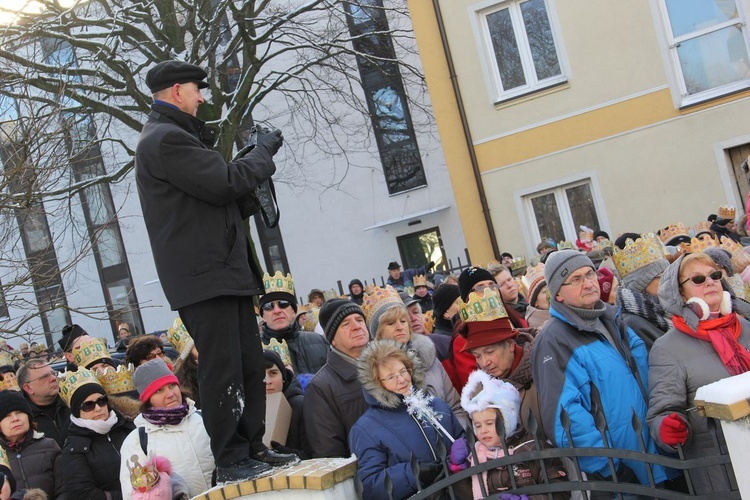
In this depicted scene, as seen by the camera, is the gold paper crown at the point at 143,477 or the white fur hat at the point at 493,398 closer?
the white fur hat at the point at 493,398

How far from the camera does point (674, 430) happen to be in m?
4.07

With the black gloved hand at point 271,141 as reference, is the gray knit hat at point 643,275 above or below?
below

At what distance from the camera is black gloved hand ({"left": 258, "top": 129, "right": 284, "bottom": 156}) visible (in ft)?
14.1

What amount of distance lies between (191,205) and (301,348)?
11.0 ft

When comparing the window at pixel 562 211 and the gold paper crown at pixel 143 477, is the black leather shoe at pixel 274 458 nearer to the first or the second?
the gold paper crown at pixel 143 477

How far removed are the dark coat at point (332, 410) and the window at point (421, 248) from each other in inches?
710

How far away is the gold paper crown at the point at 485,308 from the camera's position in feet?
17.1

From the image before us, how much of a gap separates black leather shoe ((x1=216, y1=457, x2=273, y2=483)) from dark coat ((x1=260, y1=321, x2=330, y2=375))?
9.39 feet

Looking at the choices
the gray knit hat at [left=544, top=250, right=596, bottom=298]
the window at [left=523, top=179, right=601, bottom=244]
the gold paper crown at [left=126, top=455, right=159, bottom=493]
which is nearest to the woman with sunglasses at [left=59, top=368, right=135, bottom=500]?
the gold paper crown at [left=126, top=455, right=159, bottom=493]

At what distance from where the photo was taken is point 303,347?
7348 millimetres

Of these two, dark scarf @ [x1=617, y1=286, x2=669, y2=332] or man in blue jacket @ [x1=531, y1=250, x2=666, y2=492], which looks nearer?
man in blue jacket @ [x1=531, y1=250, x2=666, y2=492]

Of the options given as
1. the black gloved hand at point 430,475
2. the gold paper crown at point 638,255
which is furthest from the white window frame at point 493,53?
the black gloved hand at point 430,475

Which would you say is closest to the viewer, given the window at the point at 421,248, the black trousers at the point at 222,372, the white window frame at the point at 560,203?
the black trousers at the point at 222,372

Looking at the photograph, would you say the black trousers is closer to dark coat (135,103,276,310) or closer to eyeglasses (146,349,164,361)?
dark coat (135,103,276,310)
